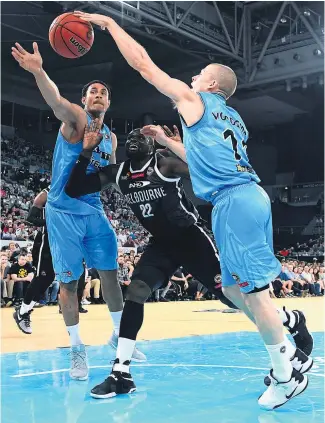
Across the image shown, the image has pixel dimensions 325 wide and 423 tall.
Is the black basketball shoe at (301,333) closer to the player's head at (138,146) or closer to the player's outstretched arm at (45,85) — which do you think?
the player's head at (138,146)

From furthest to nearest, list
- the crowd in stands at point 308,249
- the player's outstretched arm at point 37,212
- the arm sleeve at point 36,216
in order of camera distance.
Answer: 1. the crowd in stands at point 308,249
2. the arm sleeve at point 36,216
3. the player's outstretched arm at point 37,212

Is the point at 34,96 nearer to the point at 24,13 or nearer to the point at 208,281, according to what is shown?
the point at 24,13

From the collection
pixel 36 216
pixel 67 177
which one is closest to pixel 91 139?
pixel 67 177

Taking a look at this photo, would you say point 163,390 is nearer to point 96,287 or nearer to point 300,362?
point 300,362

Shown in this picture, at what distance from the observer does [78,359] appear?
3.66 metres

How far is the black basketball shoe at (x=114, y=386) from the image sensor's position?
3.05 m

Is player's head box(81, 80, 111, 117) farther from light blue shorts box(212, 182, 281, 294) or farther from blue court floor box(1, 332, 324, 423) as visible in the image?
blue court floor box(1, 332, 324, 423)

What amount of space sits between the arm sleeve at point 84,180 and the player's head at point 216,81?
952 mm

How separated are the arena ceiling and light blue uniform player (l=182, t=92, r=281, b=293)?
12497 millimetres

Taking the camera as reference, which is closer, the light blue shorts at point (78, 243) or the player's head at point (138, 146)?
the player's head at point (138, 146)

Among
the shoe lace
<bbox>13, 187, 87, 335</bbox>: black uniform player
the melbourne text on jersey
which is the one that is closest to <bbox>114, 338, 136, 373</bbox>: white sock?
the shoe lace

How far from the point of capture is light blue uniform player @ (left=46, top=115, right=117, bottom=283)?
3881mm

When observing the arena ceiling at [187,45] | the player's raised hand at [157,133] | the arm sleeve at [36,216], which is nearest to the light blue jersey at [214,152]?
the player's raised hand at [157,133]

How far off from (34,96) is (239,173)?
891 inches
